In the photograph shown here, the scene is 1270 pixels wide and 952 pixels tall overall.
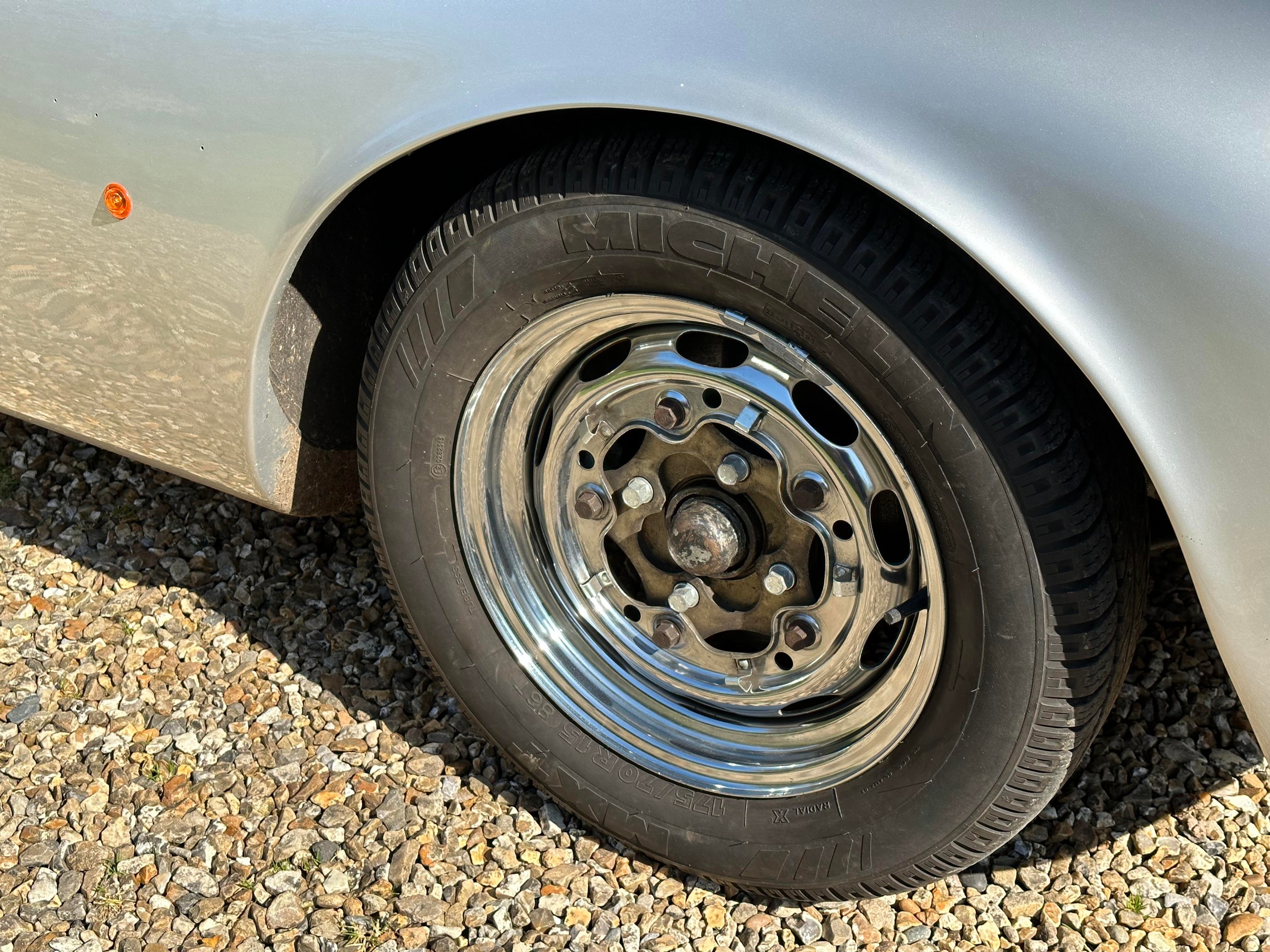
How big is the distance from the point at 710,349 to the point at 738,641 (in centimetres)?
58

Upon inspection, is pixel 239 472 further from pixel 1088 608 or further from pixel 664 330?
pixel 1088 608

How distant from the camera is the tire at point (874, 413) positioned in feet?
5.06

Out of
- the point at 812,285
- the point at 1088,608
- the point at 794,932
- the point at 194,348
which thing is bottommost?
the point at 794,932

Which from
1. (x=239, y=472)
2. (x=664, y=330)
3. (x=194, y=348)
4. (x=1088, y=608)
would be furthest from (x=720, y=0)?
(x=239, y=472)

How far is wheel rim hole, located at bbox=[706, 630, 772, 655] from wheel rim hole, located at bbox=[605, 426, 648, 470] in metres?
0.36

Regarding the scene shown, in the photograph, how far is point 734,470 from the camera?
1987 mm

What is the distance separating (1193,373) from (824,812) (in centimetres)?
99

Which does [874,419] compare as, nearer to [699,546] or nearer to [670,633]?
[699,546]

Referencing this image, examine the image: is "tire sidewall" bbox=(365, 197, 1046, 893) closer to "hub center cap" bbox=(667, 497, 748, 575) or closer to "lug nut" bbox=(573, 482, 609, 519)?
"lug nut" bbox=(573, 482, 609, 519)

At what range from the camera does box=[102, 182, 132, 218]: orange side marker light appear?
74.6 inches

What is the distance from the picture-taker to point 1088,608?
63.4 inches

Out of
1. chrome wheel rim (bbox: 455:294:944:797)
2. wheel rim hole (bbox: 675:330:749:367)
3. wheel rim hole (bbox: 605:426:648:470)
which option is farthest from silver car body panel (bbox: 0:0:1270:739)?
wheel rim hole (bbox: 605:426:648:470)

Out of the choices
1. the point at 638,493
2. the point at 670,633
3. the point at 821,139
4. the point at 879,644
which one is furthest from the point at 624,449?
the point at 821,139

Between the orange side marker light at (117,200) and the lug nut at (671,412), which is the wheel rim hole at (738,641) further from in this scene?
the orange side marker light at (117,200)
